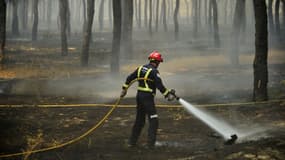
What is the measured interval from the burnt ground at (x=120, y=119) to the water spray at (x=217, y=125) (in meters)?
0.18

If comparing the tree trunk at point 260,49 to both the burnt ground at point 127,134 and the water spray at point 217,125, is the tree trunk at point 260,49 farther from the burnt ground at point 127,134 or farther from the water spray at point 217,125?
the water spray at point 217,125

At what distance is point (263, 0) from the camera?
1182cm

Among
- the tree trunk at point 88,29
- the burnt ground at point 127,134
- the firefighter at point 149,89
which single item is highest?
Answer: the tree trunk at point 88,29

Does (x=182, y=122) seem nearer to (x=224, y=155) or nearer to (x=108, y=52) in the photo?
(x=224, y=155)

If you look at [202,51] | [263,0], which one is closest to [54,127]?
[263,0]

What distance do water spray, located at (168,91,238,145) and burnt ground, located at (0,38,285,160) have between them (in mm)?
178

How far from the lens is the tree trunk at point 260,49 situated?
11.9 meters

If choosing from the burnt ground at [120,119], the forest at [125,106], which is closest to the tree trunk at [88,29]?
the forest at [125,106]

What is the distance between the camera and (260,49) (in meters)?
12.1

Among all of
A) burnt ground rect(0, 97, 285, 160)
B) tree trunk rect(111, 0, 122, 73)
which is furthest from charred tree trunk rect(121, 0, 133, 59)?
burnt ground rect(0, 97, 285, 160)

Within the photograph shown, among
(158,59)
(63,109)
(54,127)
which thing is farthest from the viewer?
(63,109)

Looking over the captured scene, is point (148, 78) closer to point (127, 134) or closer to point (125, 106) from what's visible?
point (127, 134)

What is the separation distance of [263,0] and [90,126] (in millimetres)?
5762

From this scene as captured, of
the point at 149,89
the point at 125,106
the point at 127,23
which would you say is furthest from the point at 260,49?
the point at 127,23
